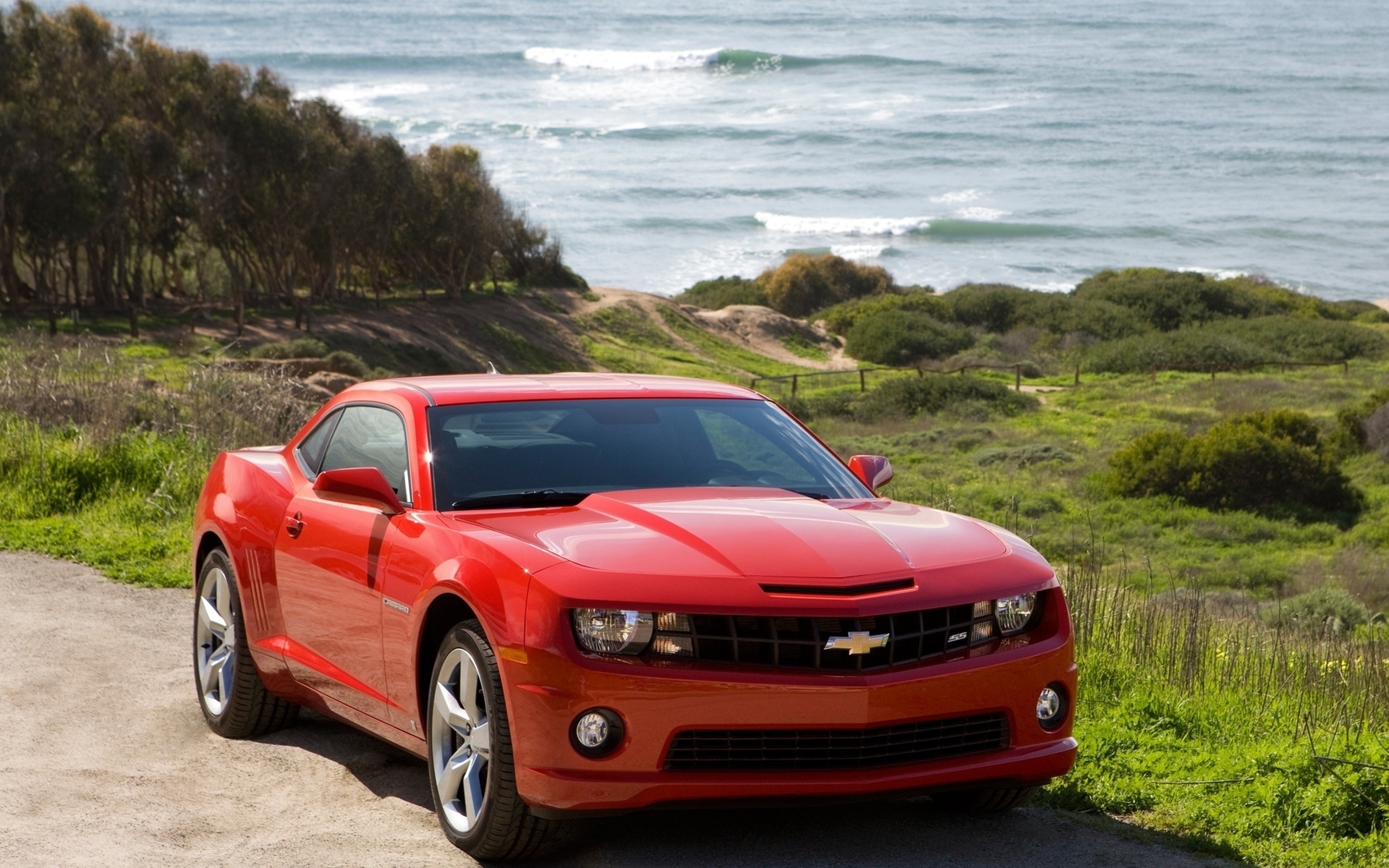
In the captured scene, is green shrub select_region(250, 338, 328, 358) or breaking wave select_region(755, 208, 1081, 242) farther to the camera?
breaking wave select_region(755, 208, 1081, 242)

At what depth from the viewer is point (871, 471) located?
5762 mm

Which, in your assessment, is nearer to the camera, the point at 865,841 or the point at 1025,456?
the point at 865,841

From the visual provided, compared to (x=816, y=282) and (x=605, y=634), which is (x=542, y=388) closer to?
(x=605, y=634)

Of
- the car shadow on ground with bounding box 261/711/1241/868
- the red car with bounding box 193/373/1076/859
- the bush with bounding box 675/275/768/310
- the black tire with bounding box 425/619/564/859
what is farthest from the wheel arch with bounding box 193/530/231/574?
the bush with bounding box 675/275/768/310

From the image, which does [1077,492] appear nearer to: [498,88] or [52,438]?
[52,438]

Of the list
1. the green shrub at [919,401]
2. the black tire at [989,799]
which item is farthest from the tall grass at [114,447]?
the green shrub at [919,401]

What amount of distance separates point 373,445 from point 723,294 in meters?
76.6

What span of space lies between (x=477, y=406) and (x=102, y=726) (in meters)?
2.43

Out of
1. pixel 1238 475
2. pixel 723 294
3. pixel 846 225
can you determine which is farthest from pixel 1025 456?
pixel 846 225

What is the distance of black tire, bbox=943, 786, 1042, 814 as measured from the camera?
4.78 metres

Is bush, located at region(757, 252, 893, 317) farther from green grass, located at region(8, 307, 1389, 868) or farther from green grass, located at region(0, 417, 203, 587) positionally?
green grass, located at region(0, 417, 203, 587)

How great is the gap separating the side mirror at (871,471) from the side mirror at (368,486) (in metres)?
1.77

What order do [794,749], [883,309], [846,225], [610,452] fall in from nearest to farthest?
[794,749]
[610,452]
[883,309]
[846,225]

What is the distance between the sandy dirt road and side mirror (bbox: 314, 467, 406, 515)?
1.05m
